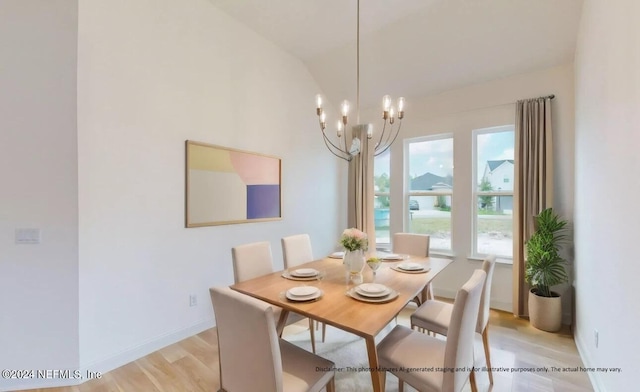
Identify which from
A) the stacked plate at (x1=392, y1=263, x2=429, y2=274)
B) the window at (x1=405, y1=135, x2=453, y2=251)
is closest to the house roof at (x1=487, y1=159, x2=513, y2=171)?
the window at (x1=405, y1=135, x2=453, y2=251)

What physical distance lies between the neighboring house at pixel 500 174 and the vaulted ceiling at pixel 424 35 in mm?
1060

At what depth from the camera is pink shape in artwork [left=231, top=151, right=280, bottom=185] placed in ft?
10.0

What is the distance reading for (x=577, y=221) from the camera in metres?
2.64

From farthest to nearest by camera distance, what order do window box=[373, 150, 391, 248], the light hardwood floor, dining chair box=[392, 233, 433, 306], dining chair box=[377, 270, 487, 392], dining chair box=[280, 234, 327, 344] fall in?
window box=[373, 150, 391, 248]
dining chair box=[392, 233, 433, 306]
dining chair box=[280, 234, 327, 344]
the light hardwood floor
dining chair box=[377, 270, 487, 392]

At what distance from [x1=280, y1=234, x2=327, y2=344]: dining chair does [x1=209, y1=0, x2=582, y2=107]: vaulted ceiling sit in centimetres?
245

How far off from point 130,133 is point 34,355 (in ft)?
5.73

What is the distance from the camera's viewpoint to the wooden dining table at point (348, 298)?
1.32m

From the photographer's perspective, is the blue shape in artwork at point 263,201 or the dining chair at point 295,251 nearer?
the dining chair at point 295,251

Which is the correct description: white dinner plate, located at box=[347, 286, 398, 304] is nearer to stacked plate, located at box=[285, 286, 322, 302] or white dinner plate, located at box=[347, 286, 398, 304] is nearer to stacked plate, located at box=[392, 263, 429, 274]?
stacked plate, located at box=[285, 286, 322, 302]

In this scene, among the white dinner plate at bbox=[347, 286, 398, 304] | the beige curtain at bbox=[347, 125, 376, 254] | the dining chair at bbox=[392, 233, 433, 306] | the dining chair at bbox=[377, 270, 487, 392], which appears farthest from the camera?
the beige curtain at bbox=[347, 125, 376, 254]

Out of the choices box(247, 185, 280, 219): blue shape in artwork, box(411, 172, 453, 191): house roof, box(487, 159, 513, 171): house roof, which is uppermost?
box(487, 159, 513, 171): house roof

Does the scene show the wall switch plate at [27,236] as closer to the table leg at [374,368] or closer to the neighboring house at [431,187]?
the table leg at [374,368]

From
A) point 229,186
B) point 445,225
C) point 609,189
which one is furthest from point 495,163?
point 229,186

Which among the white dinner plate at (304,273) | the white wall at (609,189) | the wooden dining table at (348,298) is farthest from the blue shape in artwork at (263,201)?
the white wall at (609,189)
